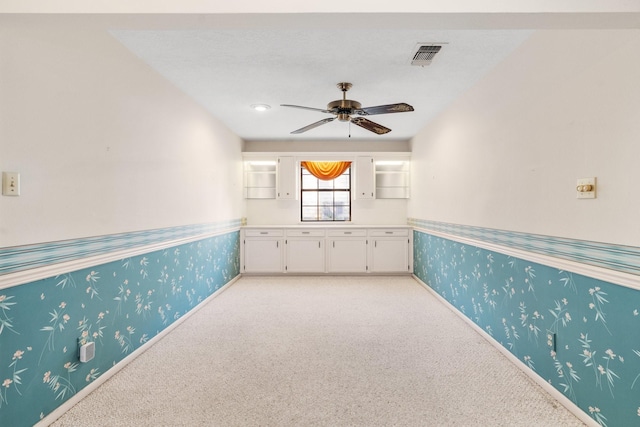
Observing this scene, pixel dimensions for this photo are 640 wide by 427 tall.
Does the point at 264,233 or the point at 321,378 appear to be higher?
the point at 264,233

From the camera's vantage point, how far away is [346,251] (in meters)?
5.05

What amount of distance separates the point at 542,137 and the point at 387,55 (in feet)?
4.11

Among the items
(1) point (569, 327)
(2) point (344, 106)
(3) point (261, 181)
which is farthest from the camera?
(3) point (261, 181)

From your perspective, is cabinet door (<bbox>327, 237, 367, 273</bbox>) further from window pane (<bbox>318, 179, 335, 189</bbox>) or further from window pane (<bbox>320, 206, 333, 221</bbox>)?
window pane (<bbox>318, 179, 335, 189</bbox>)

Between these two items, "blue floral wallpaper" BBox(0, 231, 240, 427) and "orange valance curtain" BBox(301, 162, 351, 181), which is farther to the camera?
"orange valance curtain" BBox(301, 162, 351, 181)

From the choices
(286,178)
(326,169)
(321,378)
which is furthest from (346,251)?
(321,378)

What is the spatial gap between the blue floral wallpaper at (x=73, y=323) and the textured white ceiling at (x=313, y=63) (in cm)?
163

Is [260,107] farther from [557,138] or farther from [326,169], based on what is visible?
[557,138]

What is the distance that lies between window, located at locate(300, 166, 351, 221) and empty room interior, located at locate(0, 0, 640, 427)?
1.99 meters

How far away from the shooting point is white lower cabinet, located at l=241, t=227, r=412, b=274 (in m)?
5.03

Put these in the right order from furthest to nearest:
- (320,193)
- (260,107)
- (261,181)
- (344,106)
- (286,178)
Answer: (320,193) < (261,181) < (286,178) < (260,107) < (344,106)

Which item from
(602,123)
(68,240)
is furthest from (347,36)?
(68,240)

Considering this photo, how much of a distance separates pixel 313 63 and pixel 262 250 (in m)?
3.26

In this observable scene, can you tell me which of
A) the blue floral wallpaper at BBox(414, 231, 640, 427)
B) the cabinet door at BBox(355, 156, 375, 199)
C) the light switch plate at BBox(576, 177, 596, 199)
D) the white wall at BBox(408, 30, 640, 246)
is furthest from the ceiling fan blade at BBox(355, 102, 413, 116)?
the cabinet door at BBox(355, 156, 375, 199)
